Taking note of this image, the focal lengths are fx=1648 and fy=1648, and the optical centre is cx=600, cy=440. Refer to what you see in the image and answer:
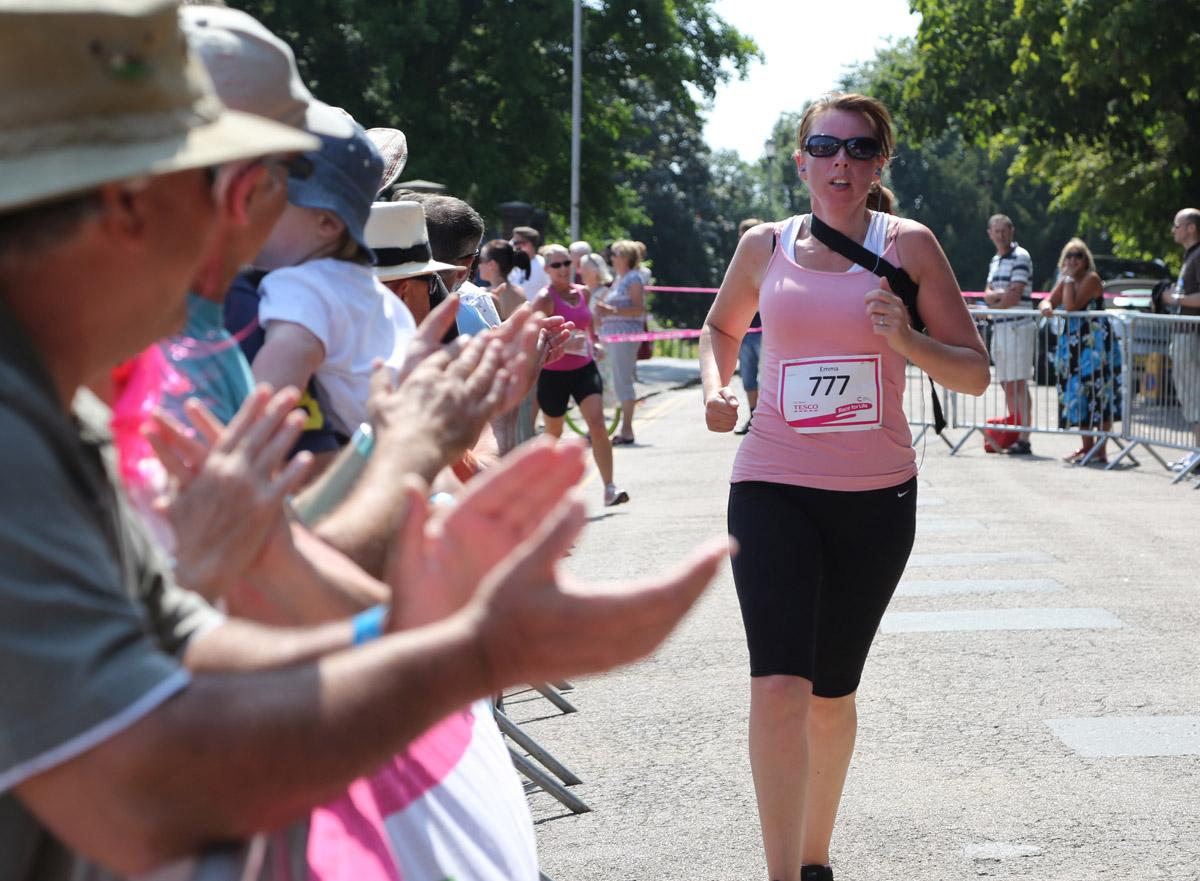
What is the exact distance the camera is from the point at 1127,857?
4836mm

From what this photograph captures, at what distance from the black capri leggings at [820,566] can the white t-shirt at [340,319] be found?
1.76 meters

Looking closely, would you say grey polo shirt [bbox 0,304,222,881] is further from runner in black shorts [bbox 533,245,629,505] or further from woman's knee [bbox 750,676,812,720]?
runner in black shorts [bbox 533,245,629,505]

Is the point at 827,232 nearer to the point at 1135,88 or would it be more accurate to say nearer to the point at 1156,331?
the point at 1156,331

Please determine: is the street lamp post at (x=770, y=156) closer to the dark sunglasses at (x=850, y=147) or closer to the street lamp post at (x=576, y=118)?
the street lamp post at (x=576, y=118)

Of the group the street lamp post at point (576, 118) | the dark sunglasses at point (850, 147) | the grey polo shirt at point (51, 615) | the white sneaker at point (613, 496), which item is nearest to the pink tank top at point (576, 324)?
the white sneaker at point (613, 496)

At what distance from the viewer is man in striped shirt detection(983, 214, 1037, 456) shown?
52.3 ft

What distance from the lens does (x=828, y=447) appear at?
15.2 ft

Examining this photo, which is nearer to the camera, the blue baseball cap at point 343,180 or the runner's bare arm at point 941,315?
the blue baseball cap at point 343,180

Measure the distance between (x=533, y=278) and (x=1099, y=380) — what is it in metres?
5.28

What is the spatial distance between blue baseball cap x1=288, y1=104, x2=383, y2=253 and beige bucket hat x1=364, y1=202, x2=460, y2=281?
107cm

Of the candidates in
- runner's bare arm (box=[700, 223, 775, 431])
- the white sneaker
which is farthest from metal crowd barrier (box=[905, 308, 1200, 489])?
runner's bare arm (box=[700, 223, 775, 431])

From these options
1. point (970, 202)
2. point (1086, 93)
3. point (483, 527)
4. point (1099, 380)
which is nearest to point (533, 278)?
point (1099, 380)

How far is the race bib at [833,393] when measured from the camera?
4.62 meters

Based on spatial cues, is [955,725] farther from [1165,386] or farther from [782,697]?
[1165,386]
